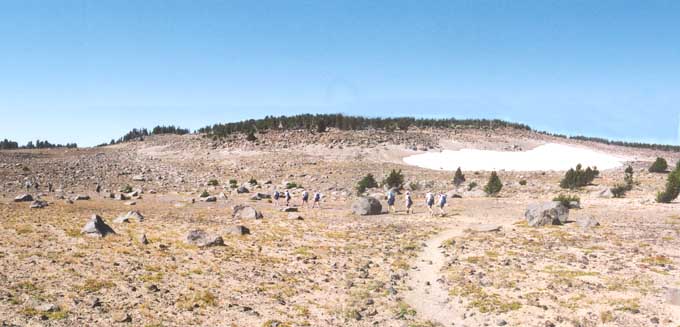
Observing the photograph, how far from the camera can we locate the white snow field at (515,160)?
7812 centimetres

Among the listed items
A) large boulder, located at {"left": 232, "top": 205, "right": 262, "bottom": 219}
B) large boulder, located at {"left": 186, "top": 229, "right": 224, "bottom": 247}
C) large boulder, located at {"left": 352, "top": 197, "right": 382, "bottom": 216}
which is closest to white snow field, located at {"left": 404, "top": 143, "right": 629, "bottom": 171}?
large boulder, located at {"left": 352, "top": 197, "right": 382, "bottom": 216}

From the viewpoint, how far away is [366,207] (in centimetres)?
3728

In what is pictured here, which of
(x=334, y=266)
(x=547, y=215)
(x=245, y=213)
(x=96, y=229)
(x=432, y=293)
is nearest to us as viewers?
(x=432, y=293)

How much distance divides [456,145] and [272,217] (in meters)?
66.1

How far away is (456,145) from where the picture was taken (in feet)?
309

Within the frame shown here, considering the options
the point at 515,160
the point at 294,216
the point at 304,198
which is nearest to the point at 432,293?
the point at 294,216

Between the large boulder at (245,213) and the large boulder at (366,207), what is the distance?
26.2 feet

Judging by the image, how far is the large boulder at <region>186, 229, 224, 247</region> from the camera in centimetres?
2317

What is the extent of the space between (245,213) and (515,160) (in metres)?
62.8

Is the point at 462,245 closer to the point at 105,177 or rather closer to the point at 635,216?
the point at 635,216

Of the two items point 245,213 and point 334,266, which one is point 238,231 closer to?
point 245,213

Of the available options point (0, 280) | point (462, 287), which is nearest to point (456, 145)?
point (462, 287)

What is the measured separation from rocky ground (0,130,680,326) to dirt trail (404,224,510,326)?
0.28 ft

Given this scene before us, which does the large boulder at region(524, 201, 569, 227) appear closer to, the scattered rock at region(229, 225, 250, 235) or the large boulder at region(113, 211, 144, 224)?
the scattered rock at region(229, 225, 250, 235)
